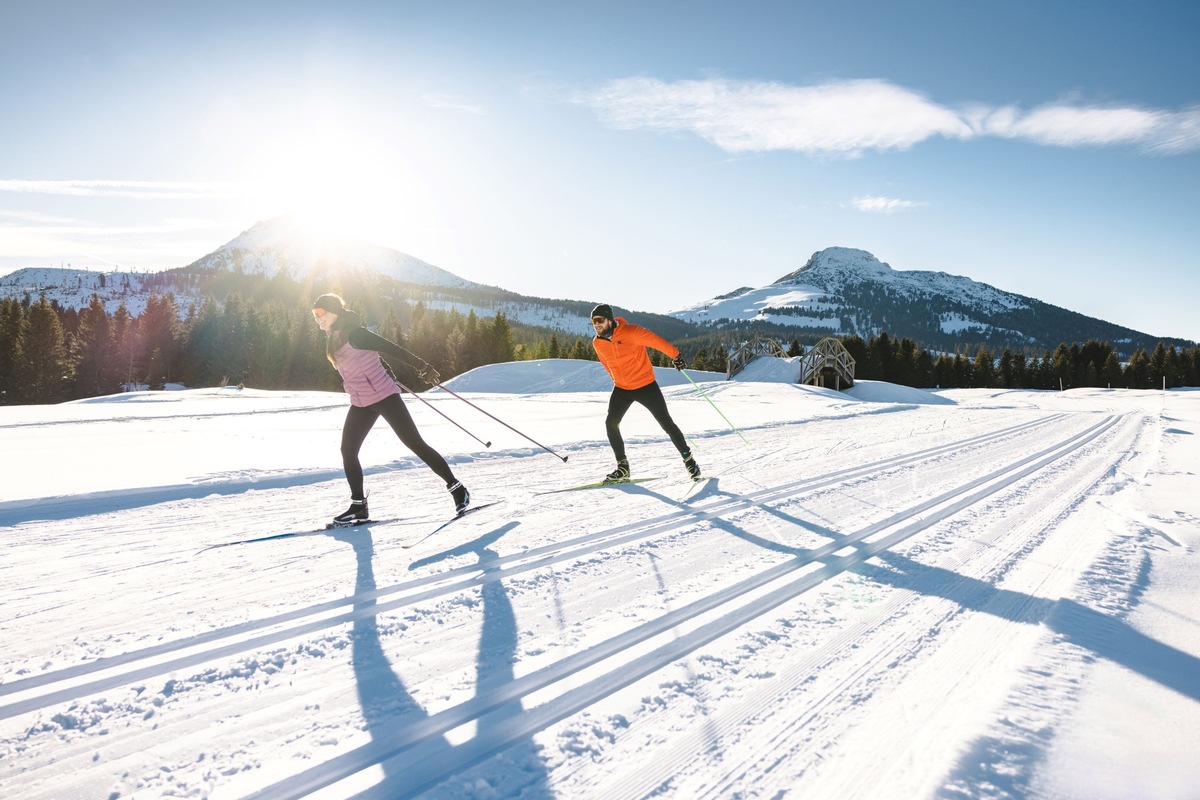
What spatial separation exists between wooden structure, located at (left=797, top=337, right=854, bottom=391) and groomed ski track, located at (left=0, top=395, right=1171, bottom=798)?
38261 mm

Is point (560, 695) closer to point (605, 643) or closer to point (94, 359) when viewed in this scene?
point (605, 643)

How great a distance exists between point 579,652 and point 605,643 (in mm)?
134

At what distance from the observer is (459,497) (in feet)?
16.5

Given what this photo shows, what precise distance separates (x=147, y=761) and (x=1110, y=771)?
2932 mm

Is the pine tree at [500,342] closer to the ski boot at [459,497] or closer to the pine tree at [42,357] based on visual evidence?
the pine tree at [42,357]

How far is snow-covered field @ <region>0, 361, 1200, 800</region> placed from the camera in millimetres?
1782

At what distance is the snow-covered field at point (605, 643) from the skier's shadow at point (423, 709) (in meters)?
0.01

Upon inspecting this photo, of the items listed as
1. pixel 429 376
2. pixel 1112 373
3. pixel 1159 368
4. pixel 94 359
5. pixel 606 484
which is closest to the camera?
pixel 429 376

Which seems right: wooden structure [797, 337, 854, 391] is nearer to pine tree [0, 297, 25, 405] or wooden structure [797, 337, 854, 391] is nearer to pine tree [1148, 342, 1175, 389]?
pine tree [1148, 342, 1175, 389]

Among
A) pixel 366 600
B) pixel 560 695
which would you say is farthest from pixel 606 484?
pixel 560 695

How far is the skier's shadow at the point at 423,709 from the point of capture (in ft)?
5.68

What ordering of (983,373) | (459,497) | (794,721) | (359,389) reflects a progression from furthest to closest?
(983,373), (459,497), (359,389), (794,721)

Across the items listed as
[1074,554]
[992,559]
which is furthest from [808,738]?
[1074,554]

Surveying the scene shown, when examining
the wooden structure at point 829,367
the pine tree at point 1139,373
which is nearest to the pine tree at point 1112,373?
the pine tree at point 1139,373
